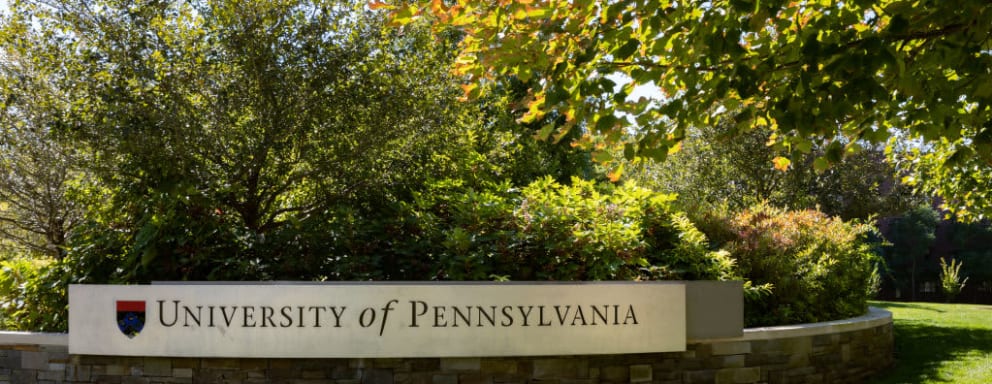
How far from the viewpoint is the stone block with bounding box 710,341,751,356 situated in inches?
242

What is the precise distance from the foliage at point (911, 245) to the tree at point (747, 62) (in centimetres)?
3454

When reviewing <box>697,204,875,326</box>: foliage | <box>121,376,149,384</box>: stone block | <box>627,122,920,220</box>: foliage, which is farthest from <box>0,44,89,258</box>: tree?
<box>627,122,920,220</box>: foliage

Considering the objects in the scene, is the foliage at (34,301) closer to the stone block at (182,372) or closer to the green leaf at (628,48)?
the stone block at (182,372)

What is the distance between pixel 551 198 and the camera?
7.46 meters

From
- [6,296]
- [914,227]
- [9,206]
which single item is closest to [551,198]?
[6,296]

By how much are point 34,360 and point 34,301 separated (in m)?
0.87

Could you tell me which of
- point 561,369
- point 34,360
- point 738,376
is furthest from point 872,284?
point 34,360

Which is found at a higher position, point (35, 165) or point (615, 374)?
point (35, 165)

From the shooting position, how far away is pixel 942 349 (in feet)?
29.8

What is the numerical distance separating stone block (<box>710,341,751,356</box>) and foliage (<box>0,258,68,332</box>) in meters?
5.41

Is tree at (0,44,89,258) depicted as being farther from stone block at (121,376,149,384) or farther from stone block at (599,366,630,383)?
stone block at (599,366,630,383)

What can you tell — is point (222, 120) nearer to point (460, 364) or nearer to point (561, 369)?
point (460, 364)

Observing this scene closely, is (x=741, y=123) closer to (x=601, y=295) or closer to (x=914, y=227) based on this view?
(x=601, y=295)

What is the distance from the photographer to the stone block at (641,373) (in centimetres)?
594
